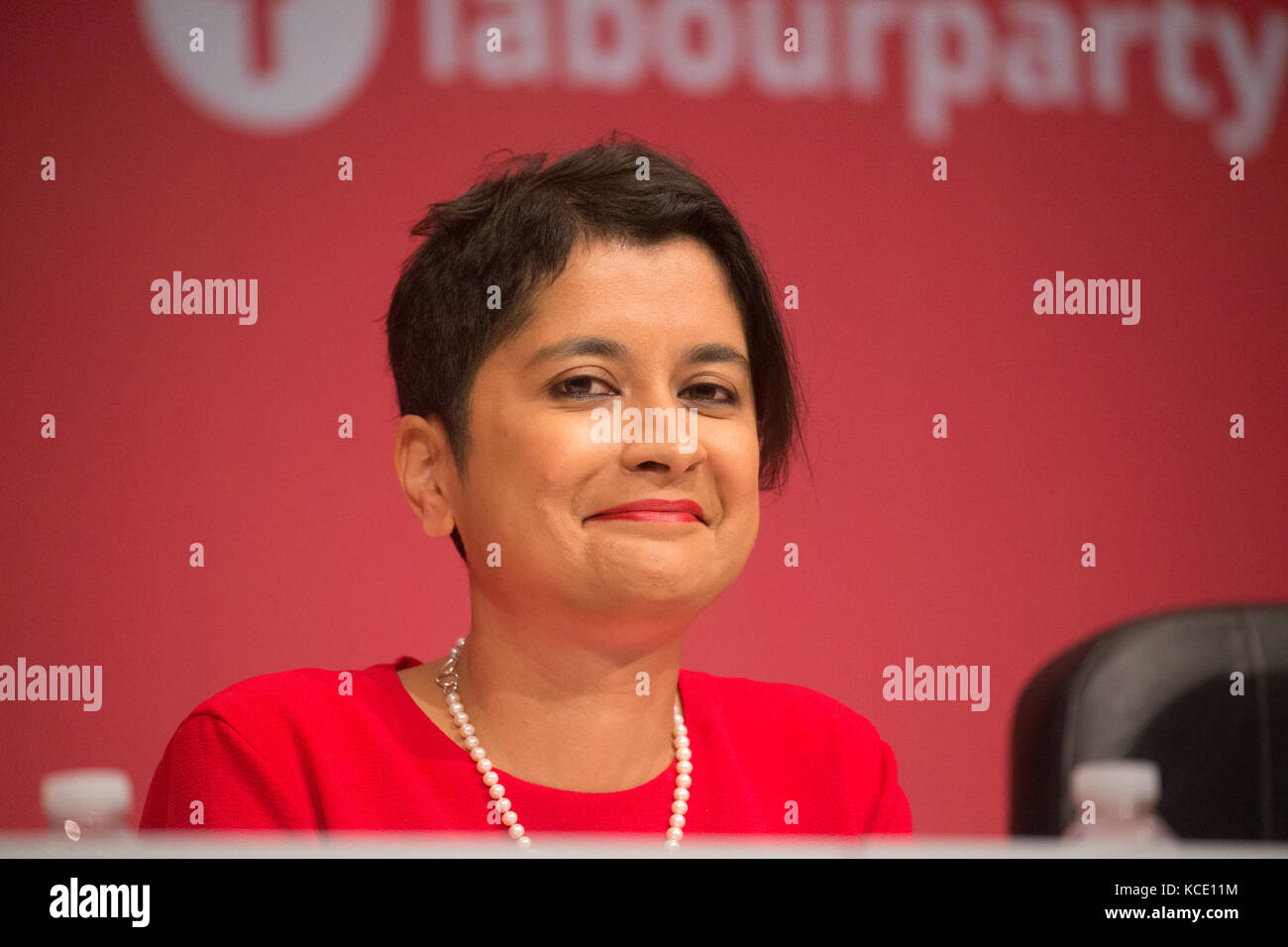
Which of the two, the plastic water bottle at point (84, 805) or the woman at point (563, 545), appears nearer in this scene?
the plastic water bottle at point (84, 805)

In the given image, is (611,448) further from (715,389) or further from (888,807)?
(888,807)

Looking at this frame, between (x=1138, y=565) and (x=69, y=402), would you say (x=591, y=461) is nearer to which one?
(x=69, y=402)

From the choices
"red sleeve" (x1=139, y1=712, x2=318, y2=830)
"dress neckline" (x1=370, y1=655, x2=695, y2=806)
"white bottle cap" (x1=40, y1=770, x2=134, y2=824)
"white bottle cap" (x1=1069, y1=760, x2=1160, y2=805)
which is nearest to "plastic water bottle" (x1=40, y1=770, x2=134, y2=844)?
"white bottle cap" (x1=40, y1=770, x2=134, y2=824)

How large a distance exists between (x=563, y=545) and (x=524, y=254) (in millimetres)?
255

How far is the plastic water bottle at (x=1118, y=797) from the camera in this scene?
1.13 m

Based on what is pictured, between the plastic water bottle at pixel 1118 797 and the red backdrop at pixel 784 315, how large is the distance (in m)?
0.21

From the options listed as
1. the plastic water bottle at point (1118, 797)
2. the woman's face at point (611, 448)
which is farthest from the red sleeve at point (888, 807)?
the woman's face at point (611, 448)

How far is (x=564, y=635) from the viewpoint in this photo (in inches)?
46.4

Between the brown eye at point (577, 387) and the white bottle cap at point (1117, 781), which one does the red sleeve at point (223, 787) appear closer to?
the brown eye at point (577, 387)

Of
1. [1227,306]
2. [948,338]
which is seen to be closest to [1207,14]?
[1227,306]

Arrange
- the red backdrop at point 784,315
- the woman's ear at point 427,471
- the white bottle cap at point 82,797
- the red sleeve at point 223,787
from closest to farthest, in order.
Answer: the white bottle cap at point 82,797 < the red sleeve at point 223,787 < the woman's ear at point 427,471 < the red backdrop at point 784,315

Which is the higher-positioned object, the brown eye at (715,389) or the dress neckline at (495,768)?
the brown eye at (715,389)

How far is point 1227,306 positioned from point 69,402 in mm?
1348

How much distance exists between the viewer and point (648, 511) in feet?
3.76
